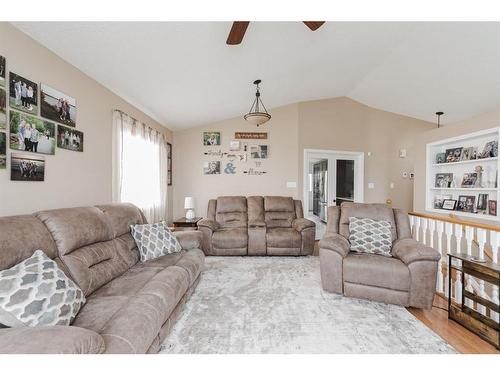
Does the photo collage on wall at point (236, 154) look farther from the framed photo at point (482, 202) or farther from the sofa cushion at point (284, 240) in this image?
the framed photo at point (482, 202)

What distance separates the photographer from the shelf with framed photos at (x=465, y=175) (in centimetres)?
276

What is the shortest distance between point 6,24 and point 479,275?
10.7 ft

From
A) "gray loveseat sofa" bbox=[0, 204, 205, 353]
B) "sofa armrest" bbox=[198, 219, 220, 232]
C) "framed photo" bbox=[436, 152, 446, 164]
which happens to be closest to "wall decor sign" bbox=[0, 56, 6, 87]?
"gray loveseat sofa" bbox=[0, 204, 205, 353]

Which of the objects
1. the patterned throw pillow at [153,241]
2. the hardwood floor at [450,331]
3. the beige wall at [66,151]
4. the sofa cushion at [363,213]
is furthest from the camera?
the sofa cushion at [363,213]

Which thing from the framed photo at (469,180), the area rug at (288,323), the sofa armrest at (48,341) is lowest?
the area rug at (288,323)

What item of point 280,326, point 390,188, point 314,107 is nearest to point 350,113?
point 314,107

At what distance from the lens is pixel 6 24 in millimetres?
1532

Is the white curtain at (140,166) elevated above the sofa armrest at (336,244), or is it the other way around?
the white curtain at (140,166)

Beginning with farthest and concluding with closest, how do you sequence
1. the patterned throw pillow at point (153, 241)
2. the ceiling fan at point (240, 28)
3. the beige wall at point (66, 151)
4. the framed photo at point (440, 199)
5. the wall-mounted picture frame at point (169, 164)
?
the wall-mounted picture frame at point (169, 164), the framed photo at point (440, 199), the patterned throw pillow at point (153, 241), the beige wall at point (66, 151), the ceiling fan at point (240, 28)

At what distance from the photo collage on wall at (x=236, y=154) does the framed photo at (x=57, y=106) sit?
2.74m

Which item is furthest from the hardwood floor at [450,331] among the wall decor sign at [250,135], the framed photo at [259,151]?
the wall decor sign at [250,135]

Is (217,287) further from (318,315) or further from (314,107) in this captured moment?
(314,107)
